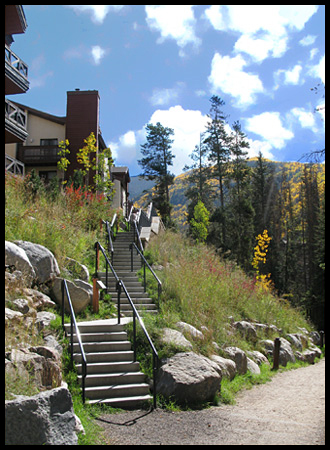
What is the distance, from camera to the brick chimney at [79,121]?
106 feet

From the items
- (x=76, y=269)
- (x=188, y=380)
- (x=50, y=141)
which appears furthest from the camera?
(x=50, y=141)

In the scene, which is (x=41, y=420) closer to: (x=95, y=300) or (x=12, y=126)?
(x=95, y=300)

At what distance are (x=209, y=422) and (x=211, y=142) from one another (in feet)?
134

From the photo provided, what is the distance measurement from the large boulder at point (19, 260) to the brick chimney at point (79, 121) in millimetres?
23271

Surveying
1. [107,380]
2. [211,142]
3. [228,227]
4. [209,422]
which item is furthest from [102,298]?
[211,142]

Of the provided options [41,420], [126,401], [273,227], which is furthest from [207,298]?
[273,227]

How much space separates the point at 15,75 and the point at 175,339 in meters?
15.6

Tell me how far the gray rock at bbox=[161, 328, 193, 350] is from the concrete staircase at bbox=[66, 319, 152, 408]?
874 mm

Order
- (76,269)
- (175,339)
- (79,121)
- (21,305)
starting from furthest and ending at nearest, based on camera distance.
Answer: (79,121), (76,269), (175,339), (21,305)

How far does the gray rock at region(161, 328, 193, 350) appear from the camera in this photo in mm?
9188

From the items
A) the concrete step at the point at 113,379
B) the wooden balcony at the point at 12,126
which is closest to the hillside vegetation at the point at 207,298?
the concrete step at the point at 113,379

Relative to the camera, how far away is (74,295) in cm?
1081

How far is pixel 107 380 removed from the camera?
810cm

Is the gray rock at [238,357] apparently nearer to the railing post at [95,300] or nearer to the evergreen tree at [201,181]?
the railing post at [95,300]
